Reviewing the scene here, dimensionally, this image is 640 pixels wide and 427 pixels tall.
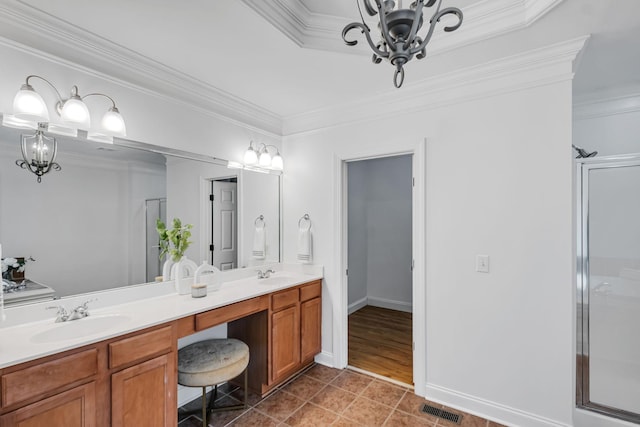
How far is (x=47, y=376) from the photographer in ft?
4.29

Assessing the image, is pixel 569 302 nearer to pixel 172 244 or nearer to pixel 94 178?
pixel 172 244

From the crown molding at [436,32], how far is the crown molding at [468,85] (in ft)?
1.19

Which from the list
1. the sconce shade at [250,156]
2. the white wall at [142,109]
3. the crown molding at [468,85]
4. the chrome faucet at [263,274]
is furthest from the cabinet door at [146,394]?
the crown molding at [468,85]

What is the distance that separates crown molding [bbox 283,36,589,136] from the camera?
1.91 m

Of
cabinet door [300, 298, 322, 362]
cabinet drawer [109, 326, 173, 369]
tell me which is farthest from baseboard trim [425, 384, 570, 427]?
cabinet drawer [109, 326, 173, 369]

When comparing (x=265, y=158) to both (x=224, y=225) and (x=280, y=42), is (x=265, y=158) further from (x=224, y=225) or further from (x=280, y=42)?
(x=280, y=42)

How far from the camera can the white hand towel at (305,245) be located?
2998mm

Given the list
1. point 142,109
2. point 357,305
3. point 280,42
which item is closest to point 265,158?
point 142,109

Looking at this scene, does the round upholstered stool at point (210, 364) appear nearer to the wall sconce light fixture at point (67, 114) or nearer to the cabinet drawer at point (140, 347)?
the cabinet drawer at point (140, 347)

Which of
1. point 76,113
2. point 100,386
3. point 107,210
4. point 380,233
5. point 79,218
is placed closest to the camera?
point 100,386

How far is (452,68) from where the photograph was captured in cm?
219

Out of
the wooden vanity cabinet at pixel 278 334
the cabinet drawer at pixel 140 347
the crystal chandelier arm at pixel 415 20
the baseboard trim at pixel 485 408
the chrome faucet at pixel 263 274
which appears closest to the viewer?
the crystal chandelier arm at pixel 415 20

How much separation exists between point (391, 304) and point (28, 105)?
454cm

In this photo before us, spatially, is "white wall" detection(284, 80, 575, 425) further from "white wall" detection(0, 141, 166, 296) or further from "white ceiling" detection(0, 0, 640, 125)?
"white wall" detection(0, 141, 166, 296)
